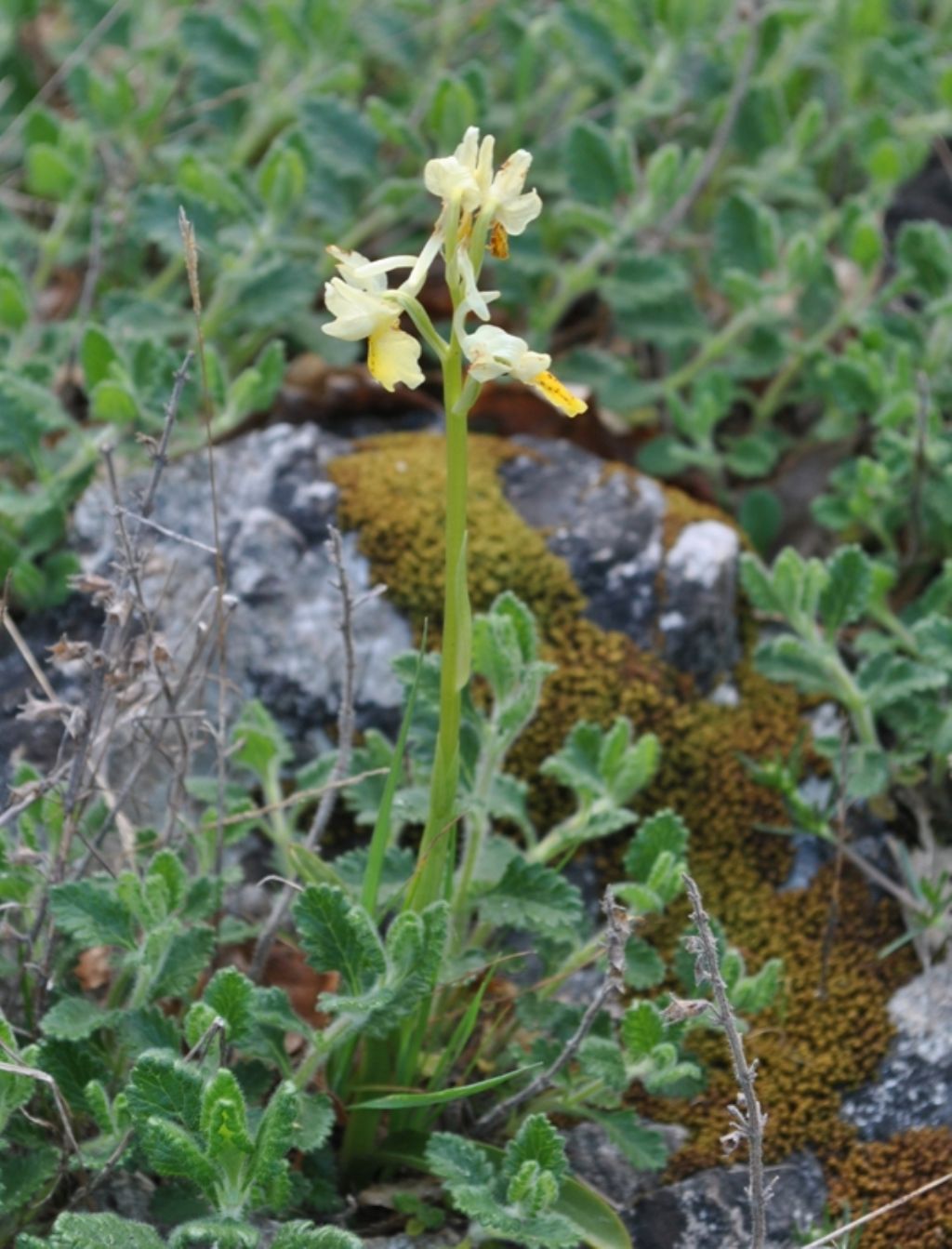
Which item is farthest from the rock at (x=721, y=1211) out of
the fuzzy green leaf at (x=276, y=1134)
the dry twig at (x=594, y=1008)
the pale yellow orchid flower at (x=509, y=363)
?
the pale yellow orchid flower at (x=509, y=363)

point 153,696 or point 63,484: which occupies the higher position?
point 63,484

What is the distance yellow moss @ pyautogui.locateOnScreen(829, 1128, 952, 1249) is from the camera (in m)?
1.83

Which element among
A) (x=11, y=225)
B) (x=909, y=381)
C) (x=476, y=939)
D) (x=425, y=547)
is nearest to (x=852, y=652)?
(x=909, y=381)

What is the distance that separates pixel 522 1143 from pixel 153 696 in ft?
Answer: 2.46

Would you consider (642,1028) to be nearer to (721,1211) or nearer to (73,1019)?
(721,1211)

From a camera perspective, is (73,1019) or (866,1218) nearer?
(866,1218)

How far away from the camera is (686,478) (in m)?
3.01

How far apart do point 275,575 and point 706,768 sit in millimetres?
824

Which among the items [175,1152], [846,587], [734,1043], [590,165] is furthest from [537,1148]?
[590,165]

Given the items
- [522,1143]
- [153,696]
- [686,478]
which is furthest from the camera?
[686,478]

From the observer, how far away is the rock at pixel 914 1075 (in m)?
1.98

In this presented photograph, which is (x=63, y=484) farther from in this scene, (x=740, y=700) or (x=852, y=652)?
(x=852, y=652)

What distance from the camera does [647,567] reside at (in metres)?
2.55

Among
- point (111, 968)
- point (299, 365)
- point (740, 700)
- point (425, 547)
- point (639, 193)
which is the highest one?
point (639, 193)
